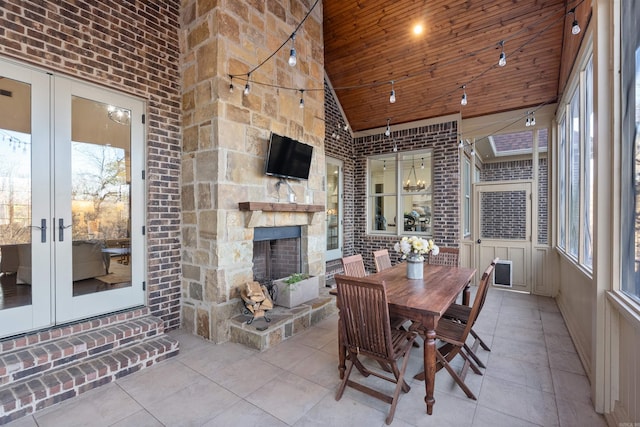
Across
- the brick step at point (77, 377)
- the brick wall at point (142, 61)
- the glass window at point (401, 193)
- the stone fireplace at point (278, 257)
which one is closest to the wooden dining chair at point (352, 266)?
the stone fireplace at point (278, 257)

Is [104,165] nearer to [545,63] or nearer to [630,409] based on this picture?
[630,409]

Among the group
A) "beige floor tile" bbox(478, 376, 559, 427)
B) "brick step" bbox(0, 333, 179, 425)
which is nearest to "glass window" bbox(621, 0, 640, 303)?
"beige floor tile" bbox(478, 376, 559, 427)

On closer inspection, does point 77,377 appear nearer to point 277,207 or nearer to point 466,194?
point 277,207

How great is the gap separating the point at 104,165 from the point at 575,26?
438cm

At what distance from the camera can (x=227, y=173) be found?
3277 mm

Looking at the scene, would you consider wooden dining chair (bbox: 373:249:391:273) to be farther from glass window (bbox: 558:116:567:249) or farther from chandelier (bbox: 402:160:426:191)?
chandelier (bbox: 402:160:426:191)

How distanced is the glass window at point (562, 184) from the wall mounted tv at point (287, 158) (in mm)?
3786

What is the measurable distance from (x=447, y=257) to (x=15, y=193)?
4803 mm

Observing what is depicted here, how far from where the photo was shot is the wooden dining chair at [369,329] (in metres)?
2.03

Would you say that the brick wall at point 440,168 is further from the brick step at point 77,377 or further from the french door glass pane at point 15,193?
the french door glass pane at point 15,193

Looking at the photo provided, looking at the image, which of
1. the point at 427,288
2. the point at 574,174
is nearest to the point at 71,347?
the point at 427,288

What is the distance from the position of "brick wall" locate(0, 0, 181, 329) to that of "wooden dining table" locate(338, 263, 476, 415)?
231cm

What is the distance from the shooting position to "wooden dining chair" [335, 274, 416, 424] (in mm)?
2027

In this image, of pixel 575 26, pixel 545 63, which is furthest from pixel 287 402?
pixel 545 63
